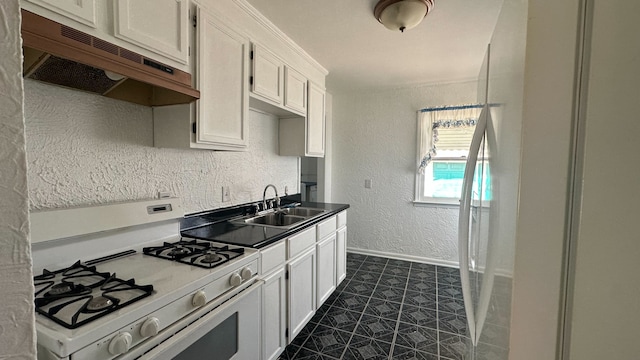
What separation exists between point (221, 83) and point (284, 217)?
1.24m

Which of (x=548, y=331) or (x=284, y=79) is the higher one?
(x=284, y=79)

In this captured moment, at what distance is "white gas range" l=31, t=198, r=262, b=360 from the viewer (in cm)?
78

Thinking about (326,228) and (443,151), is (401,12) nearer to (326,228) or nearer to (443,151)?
(326,228)

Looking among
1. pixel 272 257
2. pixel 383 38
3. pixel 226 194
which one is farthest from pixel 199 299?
Result: pixel 383 38

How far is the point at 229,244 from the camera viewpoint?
148 cm

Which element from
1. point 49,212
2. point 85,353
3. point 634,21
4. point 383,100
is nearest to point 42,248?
point 49,212

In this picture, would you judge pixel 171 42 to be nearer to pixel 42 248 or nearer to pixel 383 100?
pixel 42 248

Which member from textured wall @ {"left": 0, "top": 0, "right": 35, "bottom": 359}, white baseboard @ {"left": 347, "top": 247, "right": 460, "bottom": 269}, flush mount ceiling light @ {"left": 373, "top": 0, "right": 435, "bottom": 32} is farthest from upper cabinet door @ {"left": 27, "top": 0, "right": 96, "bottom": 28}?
white baseboard @ {"left": 347, "top": 247, "right": 460, "bottom": 269}

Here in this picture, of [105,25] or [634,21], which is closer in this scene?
[634,21]

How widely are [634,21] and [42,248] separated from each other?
1.72m

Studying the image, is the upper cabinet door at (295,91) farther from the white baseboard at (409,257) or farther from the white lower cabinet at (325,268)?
the white baseboard at (409,257)

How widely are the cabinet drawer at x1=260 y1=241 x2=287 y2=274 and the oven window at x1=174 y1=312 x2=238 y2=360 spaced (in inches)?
12.4

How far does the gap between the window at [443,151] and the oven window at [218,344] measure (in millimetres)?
2872

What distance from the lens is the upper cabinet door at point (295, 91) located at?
7.23ft
